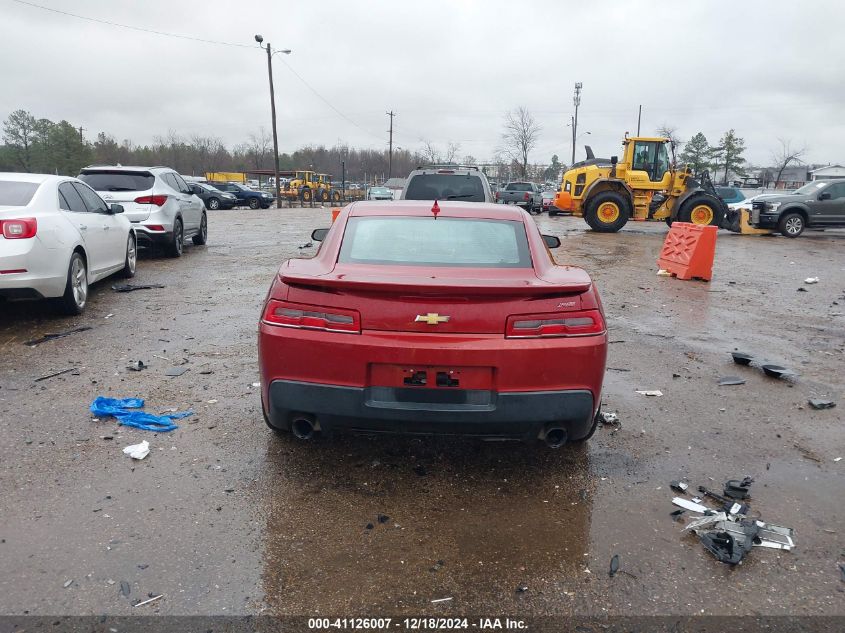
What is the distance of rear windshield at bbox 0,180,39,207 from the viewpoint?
6465 millimetres

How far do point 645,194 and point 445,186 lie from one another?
490 inches

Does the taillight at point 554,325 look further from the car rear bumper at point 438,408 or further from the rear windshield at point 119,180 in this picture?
the rear windshield at point 119,180

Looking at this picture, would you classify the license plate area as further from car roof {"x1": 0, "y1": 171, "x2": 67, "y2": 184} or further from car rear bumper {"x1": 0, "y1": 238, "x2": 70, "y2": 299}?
car roof {"x1": 0, "y1": 171, "x2": 67, "y2": 184}

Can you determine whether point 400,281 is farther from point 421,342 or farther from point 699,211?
point 699,211

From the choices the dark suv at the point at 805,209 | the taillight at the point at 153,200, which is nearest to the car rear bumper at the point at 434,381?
the taillight at the point at 153,200

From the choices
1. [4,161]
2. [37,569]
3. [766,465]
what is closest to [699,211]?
[766,465]

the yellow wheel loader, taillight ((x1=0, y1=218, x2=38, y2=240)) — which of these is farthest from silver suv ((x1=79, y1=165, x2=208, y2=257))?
the yellow wheel loader

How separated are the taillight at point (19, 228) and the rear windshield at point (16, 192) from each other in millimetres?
394

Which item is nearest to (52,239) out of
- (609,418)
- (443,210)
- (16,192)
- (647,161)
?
(16,192)

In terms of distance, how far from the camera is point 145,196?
1132 centimetres

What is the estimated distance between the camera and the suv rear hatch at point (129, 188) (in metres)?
11.1

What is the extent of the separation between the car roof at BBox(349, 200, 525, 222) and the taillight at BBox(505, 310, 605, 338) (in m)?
1.09

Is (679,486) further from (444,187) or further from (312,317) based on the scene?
(444,187)

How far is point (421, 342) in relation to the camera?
3125 mm
